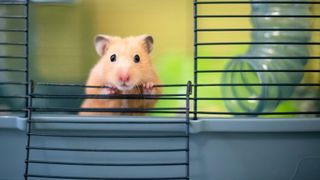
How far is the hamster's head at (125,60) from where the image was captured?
3.27 ft

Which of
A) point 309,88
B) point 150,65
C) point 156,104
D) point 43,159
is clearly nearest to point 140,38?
point 150,65

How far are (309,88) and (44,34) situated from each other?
35.7 inches

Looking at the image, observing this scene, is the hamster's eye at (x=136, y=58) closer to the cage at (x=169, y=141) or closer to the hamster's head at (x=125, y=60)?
the hamster's head at (x=125, y=60)

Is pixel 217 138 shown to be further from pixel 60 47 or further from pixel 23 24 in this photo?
pixel 23 24

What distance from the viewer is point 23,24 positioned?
1.18 m

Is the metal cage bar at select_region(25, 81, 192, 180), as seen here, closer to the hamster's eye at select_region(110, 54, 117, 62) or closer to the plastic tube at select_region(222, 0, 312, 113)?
the hamster's eye at select_region(110, 54, 117, 62)

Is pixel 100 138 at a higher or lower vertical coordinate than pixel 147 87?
lower

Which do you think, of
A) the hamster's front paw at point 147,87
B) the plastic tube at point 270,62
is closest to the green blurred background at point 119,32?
the plastic tube at point 270,62

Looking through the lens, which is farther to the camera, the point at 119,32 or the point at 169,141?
the point at 119,32

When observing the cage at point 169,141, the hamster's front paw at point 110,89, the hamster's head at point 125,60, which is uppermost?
the hamster's head at point 125,60

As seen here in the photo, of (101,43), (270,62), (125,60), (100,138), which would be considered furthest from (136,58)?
(270,62)

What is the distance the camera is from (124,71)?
39.1 inches

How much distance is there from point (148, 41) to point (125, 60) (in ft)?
0.39

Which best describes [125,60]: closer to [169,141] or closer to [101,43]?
[101,43]
